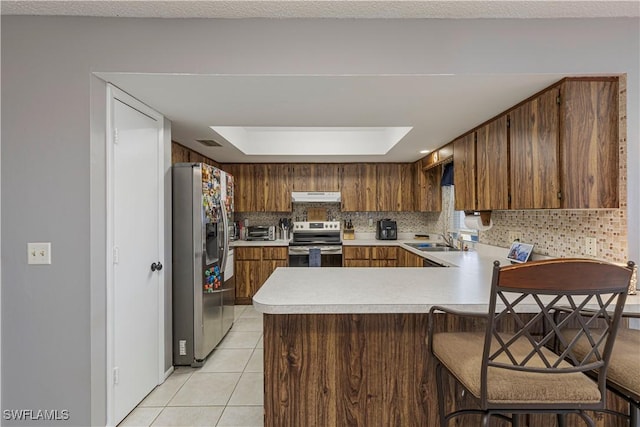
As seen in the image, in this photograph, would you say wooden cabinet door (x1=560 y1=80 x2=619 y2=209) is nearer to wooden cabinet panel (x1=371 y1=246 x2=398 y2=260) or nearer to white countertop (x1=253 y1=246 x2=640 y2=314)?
white countertop (x1=253 y1=246 x2=640 y2=314)

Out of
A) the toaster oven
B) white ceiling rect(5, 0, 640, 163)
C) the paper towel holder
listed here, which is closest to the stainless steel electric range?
the toaster oven

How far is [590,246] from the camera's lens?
1901 millimetres

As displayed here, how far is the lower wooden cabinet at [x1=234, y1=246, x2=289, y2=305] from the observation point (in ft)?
13.8

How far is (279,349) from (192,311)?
132cm

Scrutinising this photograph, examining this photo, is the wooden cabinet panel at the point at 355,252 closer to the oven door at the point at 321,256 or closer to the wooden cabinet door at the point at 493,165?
the oven door at the point at 321,256

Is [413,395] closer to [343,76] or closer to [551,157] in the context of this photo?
[551,157]

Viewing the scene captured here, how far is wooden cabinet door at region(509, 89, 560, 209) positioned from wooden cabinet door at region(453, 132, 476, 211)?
549 mm

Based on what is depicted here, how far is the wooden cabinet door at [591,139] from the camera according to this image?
167 centimetres

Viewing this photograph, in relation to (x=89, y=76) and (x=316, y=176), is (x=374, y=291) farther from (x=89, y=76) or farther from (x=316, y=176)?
(x=316, y=176)

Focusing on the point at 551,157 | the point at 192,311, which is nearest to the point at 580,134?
the point at 551,157

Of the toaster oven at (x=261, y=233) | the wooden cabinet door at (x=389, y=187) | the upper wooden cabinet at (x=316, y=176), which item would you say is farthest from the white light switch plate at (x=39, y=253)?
the wooden cabinet door at (x=389, y=187)

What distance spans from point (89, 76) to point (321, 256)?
3269mm

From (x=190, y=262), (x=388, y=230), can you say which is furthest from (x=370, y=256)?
(x=190, y=262)

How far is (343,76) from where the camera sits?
5.47 ft
